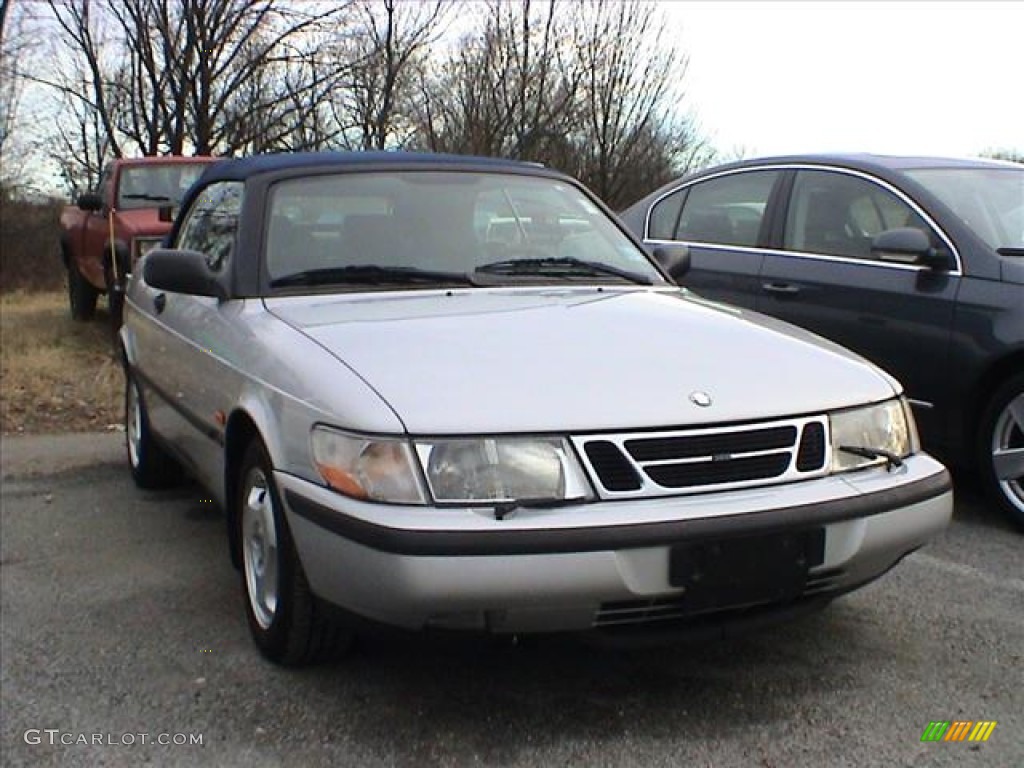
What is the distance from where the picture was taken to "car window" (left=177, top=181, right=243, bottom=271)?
3.83 metres

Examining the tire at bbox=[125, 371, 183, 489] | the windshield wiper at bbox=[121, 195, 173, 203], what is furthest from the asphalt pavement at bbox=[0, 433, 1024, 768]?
the windshield wiper at bbox=[121, 195, 173, 203]

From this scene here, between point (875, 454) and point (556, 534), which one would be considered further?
point (875, 454)

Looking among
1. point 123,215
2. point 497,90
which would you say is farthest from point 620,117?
point 123,215

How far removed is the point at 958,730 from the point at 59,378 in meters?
7.22

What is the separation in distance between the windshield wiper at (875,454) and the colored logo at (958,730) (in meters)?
0.66

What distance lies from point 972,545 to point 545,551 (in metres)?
2.52

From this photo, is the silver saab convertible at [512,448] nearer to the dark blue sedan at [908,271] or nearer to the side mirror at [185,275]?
the side mirror at [185,275]

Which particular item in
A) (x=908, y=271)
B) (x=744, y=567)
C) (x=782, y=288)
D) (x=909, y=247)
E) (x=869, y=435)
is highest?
(x=909, y=247)

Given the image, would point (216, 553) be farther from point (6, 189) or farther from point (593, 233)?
point (6, 189)

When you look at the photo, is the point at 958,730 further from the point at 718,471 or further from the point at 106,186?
the point at 106,186

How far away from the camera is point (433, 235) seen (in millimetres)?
3709

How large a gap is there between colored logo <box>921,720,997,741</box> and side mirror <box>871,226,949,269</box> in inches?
94.0

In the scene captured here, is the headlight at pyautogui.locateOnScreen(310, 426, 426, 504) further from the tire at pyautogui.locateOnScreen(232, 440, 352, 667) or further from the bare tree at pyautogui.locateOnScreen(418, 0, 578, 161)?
the bare tree at pyautogui.locateOnScreen(418, 0, 578, 161)

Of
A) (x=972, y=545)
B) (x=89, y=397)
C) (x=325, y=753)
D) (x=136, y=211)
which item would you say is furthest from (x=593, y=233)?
(x=136, y=211)
